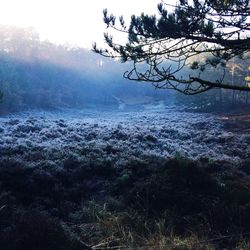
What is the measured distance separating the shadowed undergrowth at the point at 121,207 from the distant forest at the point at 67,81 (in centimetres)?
4658

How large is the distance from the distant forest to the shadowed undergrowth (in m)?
46.6

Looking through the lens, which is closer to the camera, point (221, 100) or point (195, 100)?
point (221, 100)

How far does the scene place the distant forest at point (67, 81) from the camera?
212ft

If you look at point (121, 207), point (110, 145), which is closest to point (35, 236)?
point (121, 207)

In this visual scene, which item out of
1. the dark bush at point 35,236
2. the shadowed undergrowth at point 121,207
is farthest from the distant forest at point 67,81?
the dark bush at point 35,236

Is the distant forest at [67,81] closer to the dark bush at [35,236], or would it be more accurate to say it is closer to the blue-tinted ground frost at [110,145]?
the blue-tinted ground frost at [110,145]

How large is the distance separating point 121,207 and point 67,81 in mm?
86773

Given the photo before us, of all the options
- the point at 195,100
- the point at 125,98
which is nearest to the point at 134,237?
the point at 195,100

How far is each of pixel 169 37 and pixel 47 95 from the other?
69.6 m

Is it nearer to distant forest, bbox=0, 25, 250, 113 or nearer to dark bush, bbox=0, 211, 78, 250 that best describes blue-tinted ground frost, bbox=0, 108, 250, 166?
dark bush, bbox=0, 211, 78, 250

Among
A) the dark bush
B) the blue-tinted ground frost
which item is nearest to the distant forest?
the blue-tinted ground frost

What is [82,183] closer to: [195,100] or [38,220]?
[38,220]

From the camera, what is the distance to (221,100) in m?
61.1

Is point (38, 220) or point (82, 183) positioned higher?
point (38, 220)
